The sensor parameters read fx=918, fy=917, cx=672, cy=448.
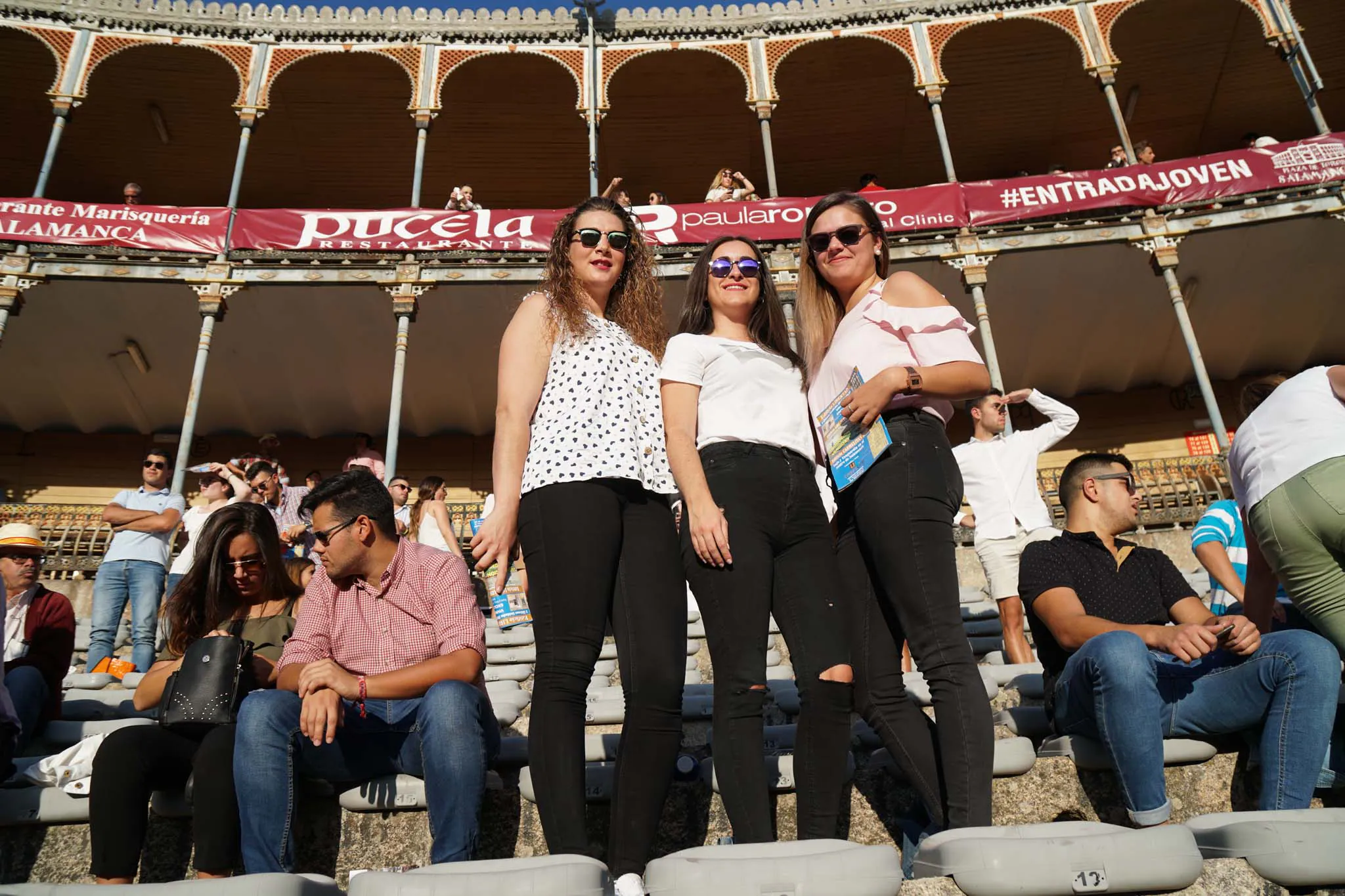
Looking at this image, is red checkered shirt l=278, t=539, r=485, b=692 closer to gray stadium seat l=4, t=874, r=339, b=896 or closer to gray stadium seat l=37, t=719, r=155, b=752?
gray stadium seat l=4, t=874, r=339, b=896

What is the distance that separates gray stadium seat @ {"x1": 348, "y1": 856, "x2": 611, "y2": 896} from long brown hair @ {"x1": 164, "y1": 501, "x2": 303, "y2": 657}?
182cm

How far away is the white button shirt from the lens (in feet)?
16.9

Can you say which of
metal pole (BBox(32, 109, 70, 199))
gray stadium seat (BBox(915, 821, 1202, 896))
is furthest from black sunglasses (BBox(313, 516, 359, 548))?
metal pole (BBox(32, 109, 70, 199))

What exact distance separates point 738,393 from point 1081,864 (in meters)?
1.35

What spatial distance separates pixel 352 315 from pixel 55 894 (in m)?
11.9

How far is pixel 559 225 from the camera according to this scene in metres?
2.73

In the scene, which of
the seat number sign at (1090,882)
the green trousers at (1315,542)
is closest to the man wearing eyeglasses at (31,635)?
the seat number sign at (1090,882)

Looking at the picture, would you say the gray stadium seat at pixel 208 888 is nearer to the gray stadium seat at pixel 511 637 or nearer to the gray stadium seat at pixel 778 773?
the gray stadium seat at pixel 778 773

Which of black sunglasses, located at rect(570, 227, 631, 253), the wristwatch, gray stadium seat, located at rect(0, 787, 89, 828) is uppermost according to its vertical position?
black sunglasses, located at rect(570, 227, 631, 253)

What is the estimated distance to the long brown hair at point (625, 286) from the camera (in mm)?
2633

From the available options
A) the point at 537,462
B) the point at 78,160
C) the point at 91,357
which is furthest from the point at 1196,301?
the point at 78,160

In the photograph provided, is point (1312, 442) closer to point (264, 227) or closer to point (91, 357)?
point (264, 227)

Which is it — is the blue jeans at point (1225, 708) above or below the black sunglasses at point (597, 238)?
below

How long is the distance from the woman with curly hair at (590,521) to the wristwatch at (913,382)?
0.65 m
